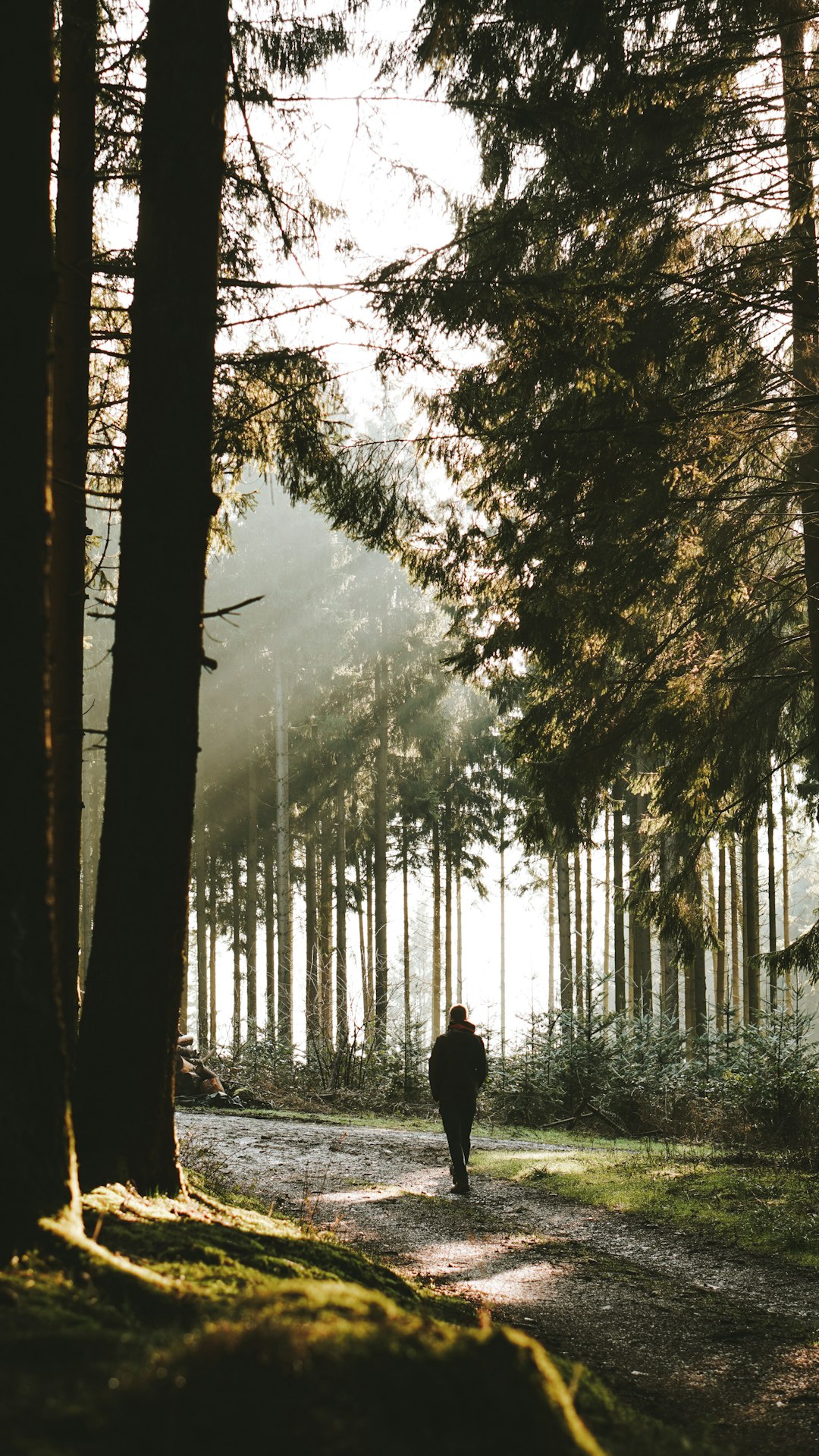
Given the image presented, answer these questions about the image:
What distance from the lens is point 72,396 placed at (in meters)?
6.10

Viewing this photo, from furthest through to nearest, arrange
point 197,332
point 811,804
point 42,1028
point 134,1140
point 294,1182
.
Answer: point 811,804 < point 294,1182 < point 197,332 < point 134,1140 < point 42,1028

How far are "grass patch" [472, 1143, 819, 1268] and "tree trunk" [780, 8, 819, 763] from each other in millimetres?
4056

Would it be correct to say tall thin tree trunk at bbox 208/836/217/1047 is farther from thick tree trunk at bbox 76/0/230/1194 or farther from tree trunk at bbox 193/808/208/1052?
thick tree trunk at bbox 76/0/230/1194

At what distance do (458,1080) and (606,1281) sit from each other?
342 centimetres

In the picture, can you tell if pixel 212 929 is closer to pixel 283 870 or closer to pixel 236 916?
pixel 236 916

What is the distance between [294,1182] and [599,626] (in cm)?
610

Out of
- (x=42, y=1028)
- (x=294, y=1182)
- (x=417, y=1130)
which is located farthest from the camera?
(x=417, y=1130)

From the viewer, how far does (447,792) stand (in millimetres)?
27562

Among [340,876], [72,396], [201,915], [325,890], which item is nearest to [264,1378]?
[72,396]

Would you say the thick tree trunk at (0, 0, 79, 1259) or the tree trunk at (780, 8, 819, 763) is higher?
the tree trunk at (780, 8, 819, 763)

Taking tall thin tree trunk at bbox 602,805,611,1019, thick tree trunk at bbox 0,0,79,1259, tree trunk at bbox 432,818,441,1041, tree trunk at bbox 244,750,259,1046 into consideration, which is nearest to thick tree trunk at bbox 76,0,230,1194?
thick tree trunk at bbox 0,0,79,1259

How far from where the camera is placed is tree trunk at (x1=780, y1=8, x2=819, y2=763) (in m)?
6.78

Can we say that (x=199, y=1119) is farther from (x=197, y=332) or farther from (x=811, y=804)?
(x=197, y=332)

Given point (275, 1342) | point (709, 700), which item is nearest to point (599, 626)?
point (709, 700)
